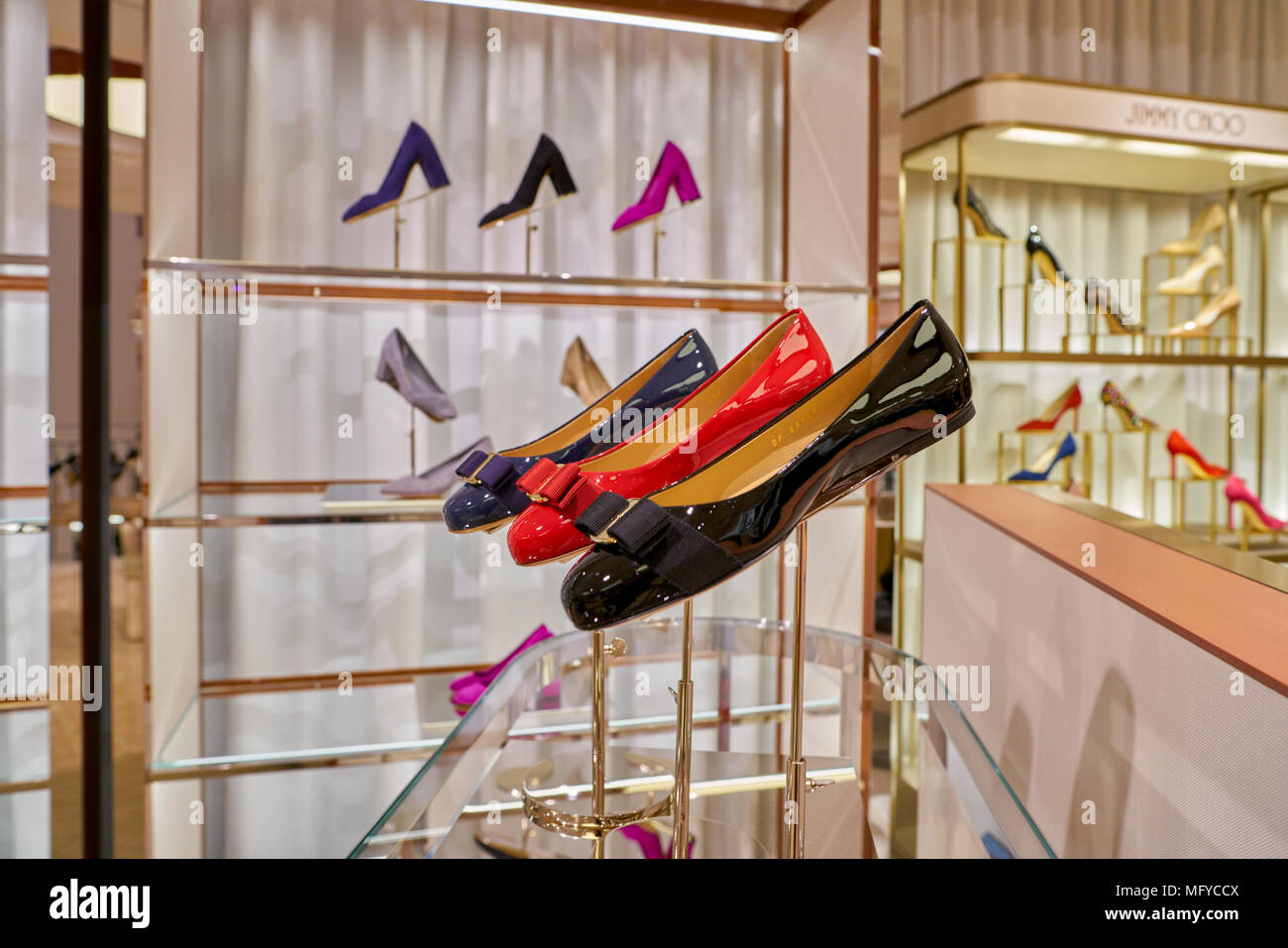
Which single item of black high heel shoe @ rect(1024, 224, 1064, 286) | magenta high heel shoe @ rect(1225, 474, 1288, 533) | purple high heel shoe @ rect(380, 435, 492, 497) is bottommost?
magenta high heel shoe @ rect(1225, 474, 1288, 533)

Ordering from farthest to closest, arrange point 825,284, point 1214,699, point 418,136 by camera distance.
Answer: point 418,136 → point 825,284 → point 1214,699

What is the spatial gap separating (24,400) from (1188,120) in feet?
9.31

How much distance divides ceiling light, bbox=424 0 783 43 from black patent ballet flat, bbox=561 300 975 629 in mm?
1434

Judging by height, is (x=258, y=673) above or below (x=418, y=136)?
below

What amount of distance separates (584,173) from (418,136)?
0.55 m

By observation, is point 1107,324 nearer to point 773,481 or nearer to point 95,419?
point 773,481

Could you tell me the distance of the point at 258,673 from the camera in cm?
209

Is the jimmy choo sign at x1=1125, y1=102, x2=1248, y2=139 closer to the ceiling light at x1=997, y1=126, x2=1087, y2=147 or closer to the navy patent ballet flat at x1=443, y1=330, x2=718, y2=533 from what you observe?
the ceiling light at x1=997, y1=126, x2=1087, y2=147

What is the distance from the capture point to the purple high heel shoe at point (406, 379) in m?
2.21

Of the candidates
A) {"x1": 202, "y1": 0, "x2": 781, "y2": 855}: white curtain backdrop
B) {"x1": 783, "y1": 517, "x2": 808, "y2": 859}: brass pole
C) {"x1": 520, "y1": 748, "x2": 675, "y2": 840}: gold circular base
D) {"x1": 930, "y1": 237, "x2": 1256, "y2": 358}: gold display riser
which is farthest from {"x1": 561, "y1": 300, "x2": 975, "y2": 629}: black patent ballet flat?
{"x1": 930, "y1": 237, "x2": 1256, "y2": 358}: gold display riser

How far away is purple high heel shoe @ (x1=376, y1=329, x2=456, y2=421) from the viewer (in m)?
2.21

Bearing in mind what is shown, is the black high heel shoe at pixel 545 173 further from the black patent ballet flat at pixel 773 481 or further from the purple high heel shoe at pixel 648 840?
the purple high heel shoe at pixel 648 840
